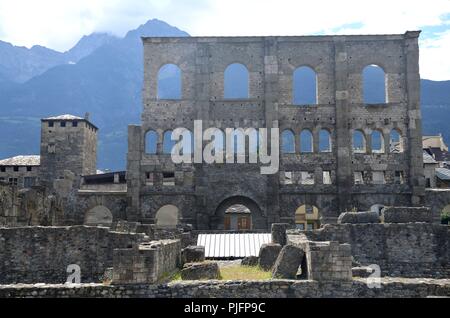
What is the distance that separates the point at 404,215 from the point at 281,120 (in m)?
14.1

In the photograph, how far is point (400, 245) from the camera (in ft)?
70.1

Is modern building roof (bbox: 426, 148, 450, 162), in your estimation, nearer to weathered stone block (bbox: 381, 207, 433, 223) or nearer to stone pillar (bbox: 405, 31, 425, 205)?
stone pillar (bbox: 405, 31, 425, 205)

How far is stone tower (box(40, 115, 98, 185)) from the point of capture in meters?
48.1

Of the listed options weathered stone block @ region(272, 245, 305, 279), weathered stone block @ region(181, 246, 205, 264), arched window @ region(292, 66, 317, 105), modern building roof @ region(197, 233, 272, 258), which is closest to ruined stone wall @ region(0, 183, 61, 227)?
modern building roof @ region(197, 233, 272, 258)

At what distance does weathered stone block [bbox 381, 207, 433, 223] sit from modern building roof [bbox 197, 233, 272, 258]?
506 centimetres

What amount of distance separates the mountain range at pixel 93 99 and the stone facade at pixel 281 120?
115 m

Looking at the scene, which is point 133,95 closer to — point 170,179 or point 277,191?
point 170,179

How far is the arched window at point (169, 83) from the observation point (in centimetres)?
18162

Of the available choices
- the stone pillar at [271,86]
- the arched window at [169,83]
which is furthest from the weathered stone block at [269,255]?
the arched window at [169,83]

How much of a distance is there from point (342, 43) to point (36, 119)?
142890 millimetres

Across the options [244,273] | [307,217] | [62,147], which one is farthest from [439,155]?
[244,273]

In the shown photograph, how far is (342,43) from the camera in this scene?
35.8 meters

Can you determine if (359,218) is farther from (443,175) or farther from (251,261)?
(443,175)
